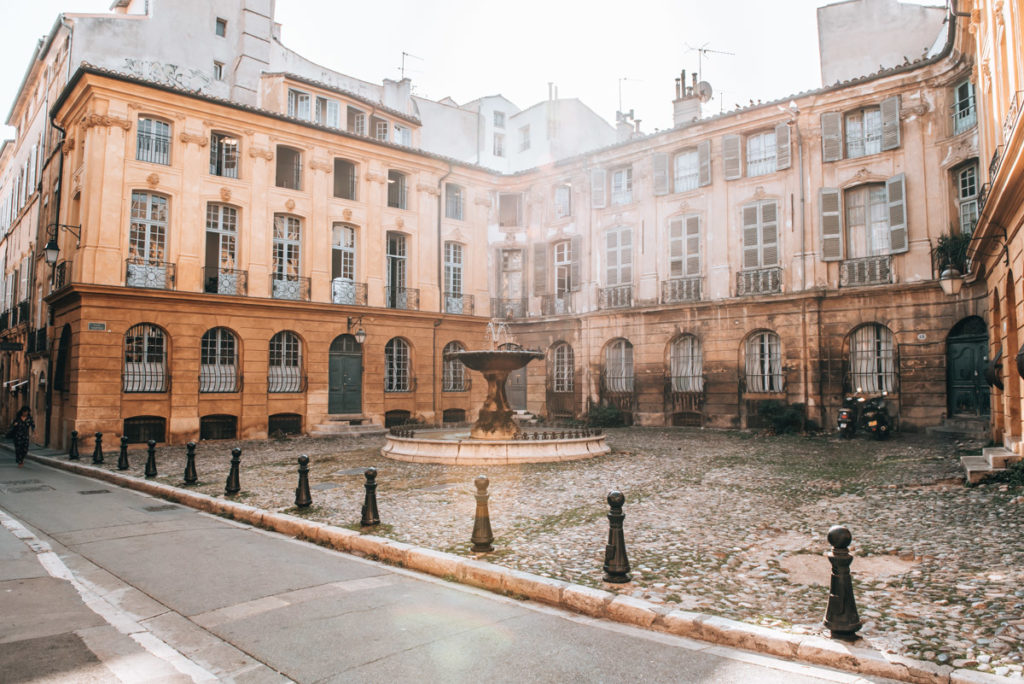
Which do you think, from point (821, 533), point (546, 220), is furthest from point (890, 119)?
point (821, 533)

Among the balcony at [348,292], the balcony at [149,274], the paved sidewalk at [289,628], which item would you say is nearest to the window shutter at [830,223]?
the balcony at [348,292]

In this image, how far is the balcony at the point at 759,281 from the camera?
66.4ft

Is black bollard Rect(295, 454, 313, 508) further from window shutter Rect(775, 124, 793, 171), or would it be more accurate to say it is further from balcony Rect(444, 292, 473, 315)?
window shutter Rect(775, 124, 793, 171)

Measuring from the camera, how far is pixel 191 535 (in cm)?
778

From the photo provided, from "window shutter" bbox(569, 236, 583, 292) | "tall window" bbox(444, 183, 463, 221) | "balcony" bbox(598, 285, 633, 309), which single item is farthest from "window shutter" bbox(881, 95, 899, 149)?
"tall window" bbox(444, 183, 463, 221)

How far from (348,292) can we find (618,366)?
9885 mm

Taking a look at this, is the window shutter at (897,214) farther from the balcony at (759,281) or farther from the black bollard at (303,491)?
the black bollard at (303,491)

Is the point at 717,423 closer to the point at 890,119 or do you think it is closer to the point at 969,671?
the point at 890,119

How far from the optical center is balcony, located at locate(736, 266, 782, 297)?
20234mm

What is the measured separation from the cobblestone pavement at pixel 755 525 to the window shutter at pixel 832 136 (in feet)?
30.0

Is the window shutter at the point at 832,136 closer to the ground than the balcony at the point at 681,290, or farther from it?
farther from it

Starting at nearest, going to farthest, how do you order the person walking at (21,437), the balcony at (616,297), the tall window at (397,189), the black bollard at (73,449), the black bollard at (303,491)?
the black bollard at (303,491) < the person walking at (21,437) < the black bollard at (73,449) < the balcony at (616,297) < the tall window at (397,189)

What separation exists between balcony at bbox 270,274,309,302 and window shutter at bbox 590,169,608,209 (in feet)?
35.1

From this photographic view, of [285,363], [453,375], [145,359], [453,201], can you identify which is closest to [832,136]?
[453,201]
